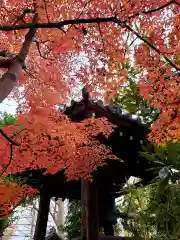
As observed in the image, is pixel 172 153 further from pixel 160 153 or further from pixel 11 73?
pixel 11 73

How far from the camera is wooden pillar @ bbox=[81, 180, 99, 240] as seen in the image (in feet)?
15.6

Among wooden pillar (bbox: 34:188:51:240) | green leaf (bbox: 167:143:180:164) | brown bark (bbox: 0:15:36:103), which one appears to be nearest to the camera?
brown bark (bbox: 0:15:36:103)

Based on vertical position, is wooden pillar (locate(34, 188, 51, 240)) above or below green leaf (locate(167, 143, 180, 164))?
below

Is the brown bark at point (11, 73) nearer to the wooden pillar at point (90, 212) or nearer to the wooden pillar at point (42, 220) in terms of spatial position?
the wooden pillar at point (90, 212)

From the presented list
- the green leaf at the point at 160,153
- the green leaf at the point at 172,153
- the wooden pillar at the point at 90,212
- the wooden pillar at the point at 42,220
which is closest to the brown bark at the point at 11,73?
the green leaf at the point at 160,153

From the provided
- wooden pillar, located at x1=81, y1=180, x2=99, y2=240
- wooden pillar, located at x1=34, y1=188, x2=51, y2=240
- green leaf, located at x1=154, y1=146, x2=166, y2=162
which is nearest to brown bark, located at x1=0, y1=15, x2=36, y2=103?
green leaf, located at x1=154, y1=146, x2=166, y2=162

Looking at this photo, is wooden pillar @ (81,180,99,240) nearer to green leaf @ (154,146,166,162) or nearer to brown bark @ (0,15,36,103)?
green leaf @ (154,146,166,162)

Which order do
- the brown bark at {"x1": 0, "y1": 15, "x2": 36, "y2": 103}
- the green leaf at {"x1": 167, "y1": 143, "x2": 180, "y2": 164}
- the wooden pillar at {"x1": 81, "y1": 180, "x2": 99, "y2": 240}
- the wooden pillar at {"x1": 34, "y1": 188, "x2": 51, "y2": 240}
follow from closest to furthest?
the brown bark at {"x1": 0, "y1": 15, "x2": 36, "y2": 103}
the green leaf at {"x1": 167, "y1": 143, "x2": 180, "y2": 164}
the wooden pillar at {"x1": 81, "y1": 180, "x2": 99, "y2": 240}
the wooden pillar at {"x1": 34, "y1": 188, "x2": 51, "y2": 240}

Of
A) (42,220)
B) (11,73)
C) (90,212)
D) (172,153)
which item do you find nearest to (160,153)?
(172,153)

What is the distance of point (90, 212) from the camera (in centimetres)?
486

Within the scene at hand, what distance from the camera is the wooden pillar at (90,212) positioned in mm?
4762

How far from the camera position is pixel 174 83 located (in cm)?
609

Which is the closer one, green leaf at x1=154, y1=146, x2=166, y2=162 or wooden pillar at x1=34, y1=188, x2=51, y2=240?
green leaf at x1=154, y1=146, x2=166, y2=162

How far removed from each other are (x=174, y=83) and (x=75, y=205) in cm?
574
